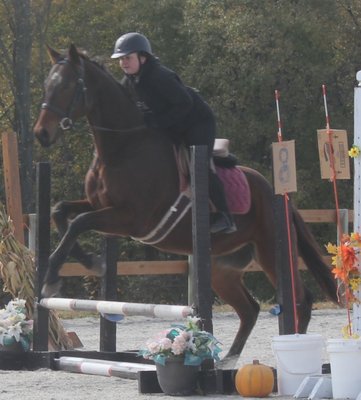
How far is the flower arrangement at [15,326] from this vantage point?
838 centimetres

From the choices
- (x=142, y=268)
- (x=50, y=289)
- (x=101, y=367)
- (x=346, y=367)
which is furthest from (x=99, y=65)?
(x=142, y=268)

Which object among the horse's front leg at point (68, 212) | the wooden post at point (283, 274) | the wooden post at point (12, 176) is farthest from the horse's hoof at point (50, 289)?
the wooden post at point (12, 176)

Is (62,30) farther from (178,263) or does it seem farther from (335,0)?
(178,263)

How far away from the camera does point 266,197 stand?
8523 millimetres

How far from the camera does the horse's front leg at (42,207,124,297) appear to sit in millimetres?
7492

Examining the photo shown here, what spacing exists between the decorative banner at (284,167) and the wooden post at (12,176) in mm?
3879

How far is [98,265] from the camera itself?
840 centimetres

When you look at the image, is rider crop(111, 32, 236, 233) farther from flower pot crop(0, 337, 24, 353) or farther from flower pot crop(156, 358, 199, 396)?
flower pot crop(0, 337, 24, 353)

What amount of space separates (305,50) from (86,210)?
20.9 m

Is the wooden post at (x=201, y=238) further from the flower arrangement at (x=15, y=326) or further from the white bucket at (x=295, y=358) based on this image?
the flower arrangement at (x=15, y=326)

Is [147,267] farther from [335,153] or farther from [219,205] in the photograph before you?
[335,153]

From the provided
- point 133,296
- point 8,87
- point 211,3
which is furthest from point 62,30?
point 133,296

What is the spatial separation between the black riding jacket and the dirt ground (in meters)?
1.81

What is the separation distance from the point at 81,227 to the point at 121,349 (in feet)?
9.77
